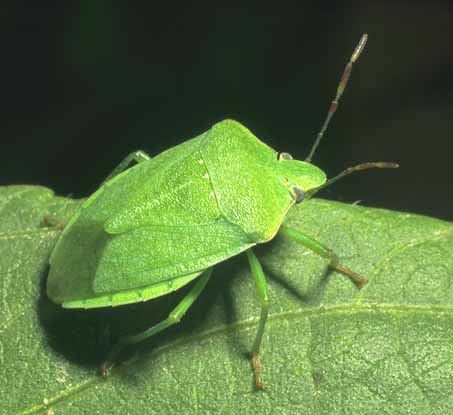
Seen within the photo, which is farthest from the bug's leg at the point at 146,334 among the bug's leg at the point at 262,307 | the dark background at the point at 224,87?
the dark background at the point at 224,87

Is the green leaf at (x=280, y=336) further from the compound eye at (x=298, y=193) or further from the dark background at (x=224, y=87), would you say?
the dark background at (x=224, y=87)

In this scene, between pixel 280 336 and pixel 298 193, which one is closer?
pixel 280 336

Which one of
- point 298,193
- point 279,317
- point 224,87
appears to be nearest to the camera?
point 279,317

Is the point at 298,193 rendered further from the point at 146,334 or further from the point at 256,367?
the point at 146,334

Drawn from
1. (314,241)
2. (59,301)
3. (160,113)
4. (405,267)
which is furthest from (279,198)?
(160,113)

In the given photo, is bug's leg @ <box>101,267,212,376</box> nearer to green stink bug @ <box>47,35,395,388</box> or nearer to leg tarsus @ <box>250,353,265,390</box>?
green stink bug @ <box>47,35,395,388</box>

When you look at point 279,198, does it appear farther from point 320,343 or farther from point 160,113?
point 160,113

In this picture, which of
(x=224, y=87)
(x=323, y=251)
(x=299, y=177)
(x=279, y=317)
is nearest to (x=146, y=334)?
(x=279, y=317)

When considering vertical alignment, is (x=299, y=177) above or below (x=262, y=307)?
above

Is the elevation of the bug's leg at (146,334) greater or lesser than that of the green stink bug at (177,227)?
lesser
